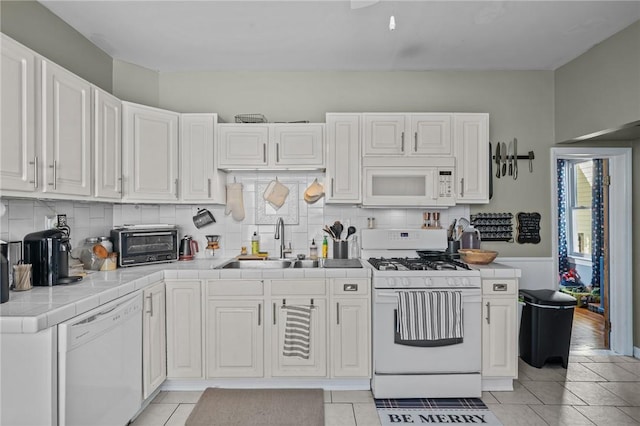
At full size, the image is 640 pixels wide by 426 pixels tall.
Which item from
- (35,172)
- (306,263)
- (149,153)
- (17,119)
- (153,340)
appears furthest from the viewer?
(306,263)

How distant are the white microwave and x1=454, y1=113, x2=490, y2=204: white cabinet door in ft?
0.30

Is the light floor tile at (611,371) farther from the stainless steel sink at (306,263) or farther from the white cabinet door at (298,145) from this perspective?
the white cabinet door at (298,145)

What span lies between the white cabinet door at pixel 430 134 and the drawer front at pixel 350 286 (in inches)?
46.0

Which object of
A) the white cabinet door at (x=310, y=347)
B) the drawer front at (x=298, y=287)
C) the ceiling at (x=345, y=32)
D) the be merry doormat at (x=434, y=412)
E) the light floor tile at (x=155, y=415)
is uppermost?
the ceiling at (x=345, y=32)

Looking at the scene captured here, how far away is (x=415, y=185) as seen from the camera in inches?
126

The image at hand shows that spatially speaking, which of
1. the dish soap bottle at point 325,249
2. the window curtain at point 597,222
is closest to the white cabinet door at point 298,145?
the dish soap bottle at point 325,249

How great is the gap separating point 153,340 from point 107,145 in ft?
4.53

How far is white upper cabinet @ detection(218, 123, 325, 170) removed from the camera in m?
3.20

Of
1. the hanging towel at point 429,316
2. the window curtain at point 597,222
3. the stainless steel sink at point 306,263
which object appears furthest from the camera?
the window curtain at point 597,222

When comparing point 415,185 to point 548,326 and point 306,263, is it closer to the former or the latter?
point 306,263

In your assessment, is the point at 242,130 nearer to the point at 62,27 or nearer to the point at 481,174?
the point at 62,27

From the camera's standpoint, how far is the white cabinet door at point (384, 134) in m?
3.18

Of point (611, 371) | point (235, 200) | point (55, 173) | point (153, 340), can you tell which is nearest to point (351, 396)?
point (153, 340)

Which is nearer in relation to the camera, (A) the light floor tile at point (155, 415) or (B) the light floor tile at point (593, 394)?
(A) the light floor tile at point (155, 415)
